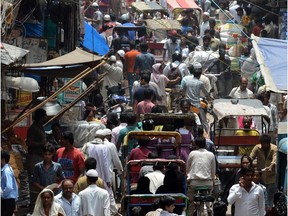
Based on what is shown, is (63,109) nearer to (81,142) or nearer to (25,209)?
(81,142)

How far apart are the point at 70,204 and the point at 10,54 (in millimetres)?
3649

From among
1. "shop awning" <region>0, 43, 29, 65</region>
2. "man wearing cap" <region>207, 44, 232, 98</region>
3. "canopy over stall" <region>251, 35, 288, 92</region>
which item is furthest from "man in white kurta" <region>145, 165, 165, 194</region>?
"man wearing cap" <region>207, 44, 232, 98</region>

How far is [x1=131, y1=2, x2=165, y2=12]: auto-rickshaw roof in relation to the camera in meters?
45.5

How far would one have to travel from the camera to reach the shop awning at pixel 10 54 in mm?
19391

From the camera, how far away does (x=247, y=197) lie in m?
17.5

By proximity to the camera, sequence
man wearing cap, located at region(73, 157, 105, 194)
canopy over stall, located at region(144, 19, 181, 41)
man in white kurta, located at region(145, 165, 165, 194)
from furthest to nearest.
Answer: canopy over stall, located at region(144, 19, 181, 41), man in white kurta, located at region(145, 165, 165, 194), man wearing cap, located at region(73, 157, 105, 194)

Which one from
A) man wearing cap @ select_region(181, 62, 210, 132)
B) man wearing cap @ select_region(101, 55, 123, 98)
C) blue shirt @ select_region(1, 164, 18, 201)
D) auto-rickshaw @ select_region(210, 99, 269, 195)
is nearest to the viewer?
blue shirt @ select_region(1, 164, 18, 201)

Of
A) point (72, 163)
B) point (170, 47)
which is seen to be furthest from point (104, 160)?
point (170, 47)

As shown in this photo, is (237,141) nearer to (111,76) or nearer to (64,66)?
(64,66)

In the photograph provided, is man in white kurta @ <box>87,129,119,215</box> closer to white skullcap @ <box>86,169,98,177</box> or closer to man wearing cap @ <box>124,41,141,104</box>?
white skullcap @ <box>86,169,98,177</box>

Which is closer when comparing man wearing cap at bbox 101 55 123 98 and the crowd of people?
the crowd of people

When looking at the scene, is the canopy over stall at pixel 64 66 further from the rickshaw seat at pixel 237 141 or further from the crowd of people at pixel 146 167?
the rickshaw seat at pixel 237 141

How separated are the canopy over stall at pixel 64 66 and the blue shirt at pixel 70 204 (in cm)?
439

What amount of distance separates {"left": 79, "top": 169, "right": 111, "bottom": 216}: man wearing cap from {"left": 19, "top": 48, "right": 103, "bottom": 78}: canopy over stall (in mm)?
4157
